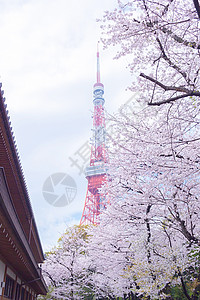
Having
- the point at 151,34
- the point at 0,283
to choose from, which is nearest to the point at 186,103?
the point at 151,34

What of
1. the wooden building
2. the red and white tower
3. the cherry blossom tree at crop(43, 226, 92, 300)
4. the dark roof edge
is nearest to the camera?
the wooden building

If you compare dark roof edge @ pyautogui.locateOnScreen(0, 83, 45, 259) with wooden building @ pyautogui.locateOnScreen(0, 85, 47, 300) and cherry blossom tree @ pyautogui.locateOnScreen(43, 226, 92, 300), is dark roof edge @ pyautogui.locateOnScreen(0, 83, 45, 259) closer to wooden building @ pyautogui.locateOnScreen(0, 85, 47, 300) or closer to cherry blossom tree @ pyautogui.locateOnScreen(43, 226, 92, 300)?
wooden building @ pyautogui.locateOnScreen(0, 85, 47, 300)

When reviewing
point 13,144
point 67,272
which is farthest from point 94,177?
point 13,144

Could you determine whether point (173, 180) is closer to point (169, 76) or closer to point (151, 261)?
point (169, 76)

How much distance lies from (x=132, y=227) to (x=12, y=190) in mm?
4263

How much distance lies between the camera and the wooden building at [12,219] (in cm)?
415

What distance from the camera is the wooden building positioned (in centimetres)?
415

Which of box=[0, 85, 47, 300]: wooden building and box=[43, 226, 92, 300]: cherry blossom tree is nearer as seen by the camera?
box=[0, 85, 47, 300]: wooden building

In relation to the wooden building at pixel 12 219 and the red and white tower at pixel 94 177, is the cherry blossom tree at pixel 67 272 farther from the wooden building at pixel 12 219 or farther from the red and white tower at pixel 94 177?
the red and white tower at pixel 94 177

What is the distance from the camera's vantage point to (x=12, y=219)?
13.9 feet

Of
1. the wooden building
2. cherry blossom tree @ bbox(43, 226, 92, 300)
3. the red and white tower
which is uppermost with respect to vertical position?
the red and white tower

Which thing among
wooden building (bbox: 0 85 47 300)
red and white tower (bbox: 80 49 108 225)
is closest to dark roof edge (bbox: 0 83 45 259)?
wooden building (bbox: 0 85 47 300)

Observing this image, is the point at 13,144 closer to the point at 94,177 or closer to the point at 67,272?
the point at 67,272

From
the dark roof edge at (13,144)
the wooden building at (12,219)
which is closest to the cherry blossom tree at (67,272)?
the wooden building at (12,219)
